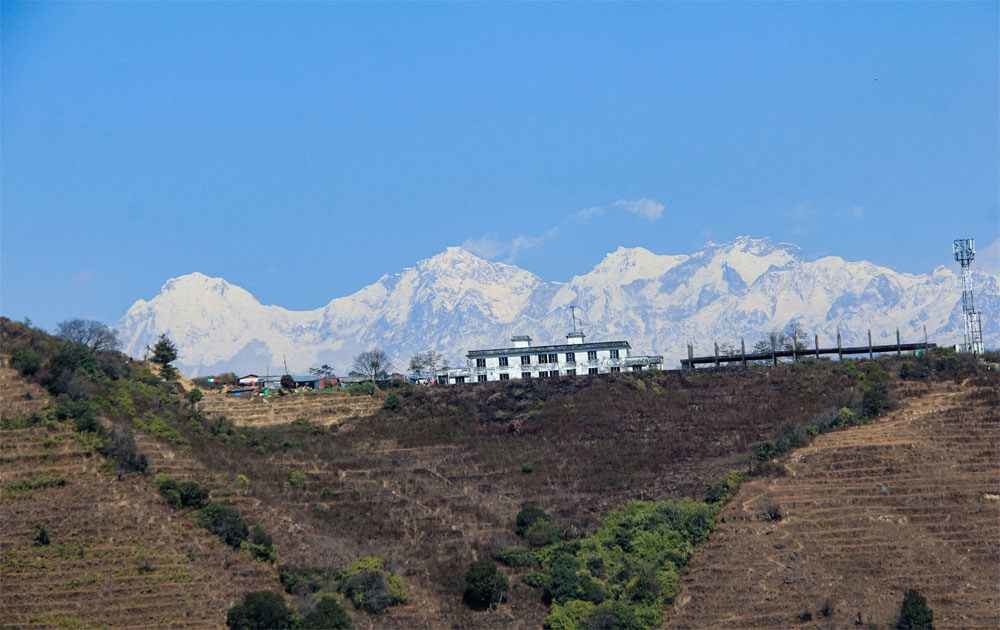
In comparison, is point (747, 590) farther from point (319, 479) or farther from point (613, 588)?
point (319, 479)

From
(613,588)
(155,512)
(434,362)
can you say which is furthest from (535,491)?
(434,362)

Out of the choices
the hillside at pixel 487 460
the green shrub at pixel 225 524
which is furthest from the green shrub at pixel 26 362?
the green shrub at pixel 225 524

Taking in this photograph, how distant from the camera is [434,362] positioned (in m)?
121

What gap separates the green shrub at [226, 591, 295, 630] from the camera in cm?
4931

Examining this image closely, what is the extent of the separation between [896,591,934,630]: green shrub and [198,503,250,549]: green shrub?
25.1 meters

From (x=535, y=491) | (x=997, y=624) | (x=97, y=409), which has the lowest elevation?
(x=997, y=624)

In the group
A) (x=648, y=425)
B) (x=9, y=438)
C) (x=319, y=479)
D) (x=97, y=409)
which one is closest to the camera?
(x=9, y=438)

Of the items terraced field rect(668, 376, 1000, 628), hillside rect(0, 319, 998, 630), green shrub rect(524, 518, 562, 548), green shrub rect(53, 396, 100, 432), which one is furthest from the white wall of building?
green shrub rect(53, 396, 100, 432)

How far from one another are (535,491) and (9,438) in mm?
23407

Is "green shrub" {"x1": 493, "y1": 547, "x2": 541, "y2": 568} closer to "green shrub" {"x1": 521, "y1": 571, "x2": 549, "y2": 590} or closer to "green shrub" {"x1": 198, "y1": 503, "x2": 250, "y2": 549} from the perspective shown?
"green shrub" {"x1": 521, "y1": 571, "x2": 549, "y2": 590}

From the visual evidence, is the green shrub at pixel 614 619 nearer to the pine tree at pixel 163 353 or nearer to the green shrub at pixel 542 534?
the green shrub at pixel 542 534

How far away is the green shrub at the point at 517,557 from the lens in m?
58.8

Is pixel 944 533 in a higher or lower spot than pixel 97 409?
lower

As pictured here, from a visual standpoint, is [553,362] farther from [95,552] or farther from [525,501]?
[95,552]
